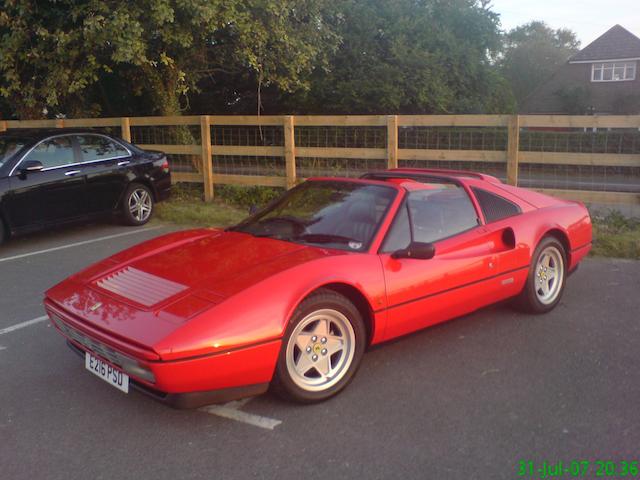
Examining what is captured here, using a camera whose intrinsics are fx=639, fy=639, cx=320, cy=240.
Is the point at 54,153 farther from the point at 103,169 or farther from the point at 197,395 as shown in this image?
the point at 197,395

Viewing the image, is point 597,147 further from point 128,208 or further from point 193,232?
point 193,232

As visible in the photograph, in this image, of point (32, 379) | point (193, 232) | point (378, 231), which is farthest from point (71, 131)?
point (378, 231)

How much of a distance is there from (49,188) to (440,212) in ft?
18.8

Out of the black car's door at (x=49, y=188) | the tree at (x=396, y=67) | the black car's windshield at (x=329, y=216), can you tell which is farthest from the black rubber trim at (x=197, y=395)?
the tree at (x=396, y=67)

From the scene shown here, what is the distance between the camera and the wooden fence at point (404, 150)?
865 centimetres

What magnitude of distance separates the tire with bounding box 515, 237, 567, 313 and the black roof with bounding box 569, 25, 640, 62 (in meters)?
43.1

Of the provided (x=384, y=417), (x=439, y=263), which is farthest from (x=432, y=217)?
(x=384, y=417)

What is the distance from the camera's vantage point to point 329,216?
14.5ft

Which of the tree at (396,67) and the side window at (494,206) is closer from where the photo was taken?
the side window at (494,206)

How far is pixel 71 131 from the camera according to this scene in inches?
348

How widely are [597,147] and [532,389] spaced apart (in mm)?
18315

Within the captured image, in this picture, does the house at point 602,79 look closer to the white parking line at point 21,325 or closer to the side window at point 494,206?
the side window at point 494,206

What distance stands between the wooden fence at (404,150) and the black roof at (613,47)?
37211mm

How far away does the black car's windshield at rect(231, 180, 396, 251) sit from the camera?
4191mm
